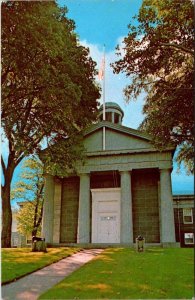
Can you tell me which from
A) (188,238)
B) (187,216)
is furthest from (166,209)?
(187,216)

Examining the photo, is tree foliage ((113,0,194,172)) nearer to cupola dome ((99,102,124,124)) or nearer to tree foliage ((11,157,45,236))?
cupola dome ((99,102,124,124))

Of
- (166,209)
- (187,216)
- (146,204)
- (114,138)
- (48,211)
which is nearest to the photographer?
(166,209)

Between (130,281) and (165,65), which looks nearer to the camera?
(130,281)

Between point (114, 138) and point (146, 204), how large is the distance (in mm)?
5160

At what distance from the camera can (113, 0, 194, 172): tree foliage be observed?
45.1ft

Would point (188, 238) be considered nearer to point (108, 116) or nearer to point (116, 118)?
point (116, 118)

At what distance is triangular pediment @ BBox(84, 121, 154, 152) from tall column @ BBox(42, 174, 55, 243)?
364 cm

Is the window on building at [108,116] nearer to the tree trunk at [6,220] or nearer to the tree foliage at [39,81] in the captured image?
the tree foliage at [39,81]

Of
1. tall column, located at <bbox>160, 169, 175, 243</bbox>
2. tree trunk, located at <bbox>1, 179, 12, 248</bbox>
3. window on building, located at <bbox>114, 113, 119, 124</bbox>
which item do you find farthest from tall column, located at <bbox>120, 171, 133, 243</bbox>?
window on building, located at <bbox>114, 113, 119, 124</bbox>

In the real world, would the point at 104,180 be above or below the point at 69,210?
above

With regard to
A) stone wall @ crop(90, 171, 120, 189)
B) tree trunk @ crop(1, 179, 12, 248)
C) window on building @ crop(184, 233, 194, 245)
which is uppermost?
stone wall @ crop(90, 171, 120, 189)

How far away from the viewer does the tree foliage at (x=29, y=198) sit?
36.1 metres

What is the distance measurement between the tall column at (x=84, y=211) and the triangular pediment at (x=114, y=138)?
2.29 m

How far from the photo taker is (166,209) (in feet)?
73.0
